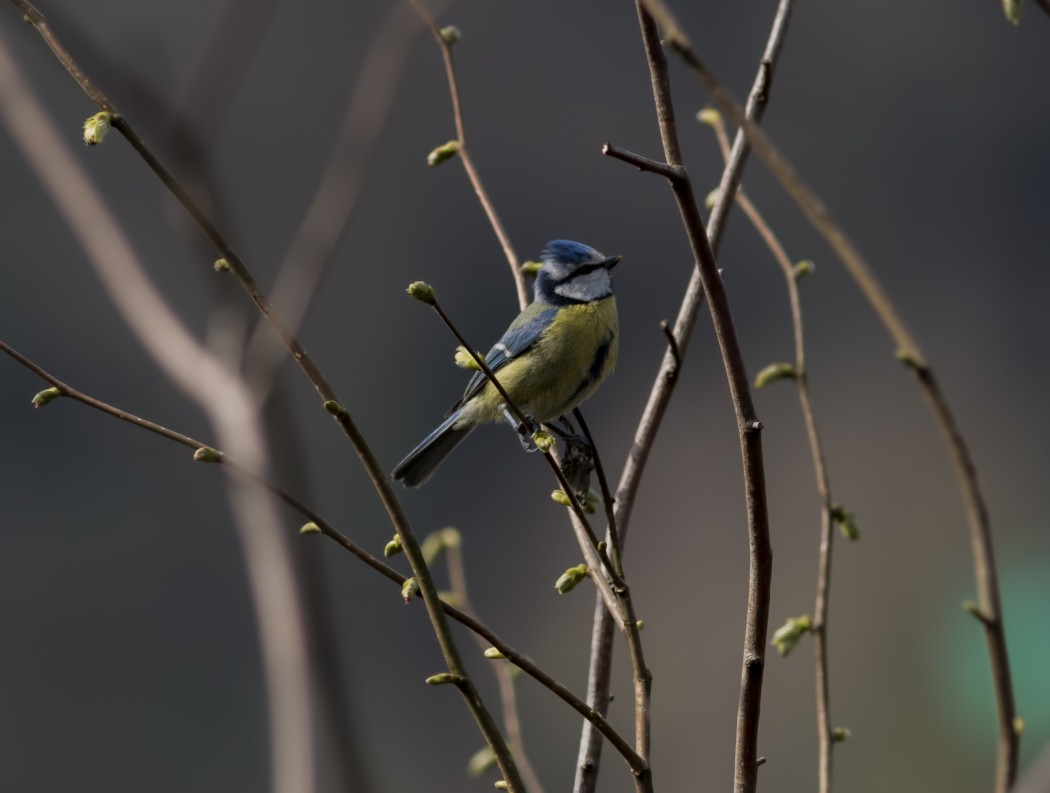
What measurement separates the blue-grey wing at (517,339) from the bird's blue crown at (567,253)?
7cm

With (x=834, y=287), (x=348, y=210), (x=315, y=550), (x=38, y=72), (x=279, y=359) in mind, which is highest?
(x=38, y=72)

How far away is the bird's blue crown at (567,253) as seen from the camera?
1.64m

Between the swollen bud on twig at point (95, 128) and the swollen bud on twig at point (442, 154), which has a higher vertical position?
the swollen bud on twig at point (442, 154)

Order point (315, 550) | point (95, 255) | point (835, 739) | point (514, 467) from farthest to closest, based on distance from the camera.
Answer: point (514, 467), point (95, 255), point (315, 550), point (835, 739)

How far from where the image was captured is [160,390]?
4.78m

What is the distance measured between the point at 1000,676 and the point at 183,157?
1.16 m

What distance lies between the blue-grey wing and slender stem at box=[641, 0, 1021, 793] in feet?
3.87

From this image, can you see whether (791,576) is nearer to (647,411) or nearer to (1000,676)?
(647,411)

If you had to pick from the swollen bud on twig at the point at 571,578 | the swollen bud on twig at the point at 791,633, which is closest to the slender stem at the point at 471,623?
the swollen bud on twig at the point at 571,578

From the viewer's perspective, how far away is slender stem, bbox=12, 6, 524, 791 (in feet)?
1.74

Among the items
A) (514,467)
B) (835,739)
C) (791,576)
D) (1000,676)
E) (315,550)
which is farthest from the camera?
(514,467)

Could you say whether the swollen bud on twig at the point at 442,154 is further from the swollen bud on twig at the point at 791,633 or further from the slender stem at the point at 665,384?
the swollen bud on twig at the point at 791,633

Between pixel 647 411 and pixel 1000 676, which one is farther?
pixel 647 411

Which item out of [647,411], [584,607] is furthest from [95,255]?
[584,607]
